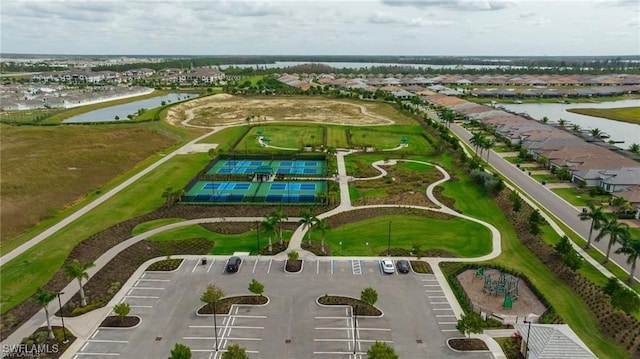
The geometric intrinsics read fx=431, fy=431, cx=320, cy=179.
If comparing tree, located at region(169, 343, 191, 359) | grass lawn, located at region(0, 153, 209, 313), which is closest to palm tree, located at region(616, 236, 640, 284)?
tree, located at region(169, 343, 191, 359)

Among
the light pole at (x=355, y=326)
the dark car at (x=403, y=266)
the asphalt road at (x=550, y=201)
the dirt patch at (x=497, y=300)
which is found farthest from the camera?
the asphalt road at (x=550, y=201)

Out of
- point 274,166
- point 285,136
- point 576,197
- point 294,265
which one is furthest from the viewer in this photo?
point 285,136

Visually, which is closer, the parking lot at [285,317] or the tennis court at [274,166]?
the parking lot at [285,317]

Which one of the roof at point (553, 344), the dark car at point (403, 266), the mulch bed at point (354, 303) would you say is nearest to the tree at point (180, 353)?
the mulch bed at point (354, 303)

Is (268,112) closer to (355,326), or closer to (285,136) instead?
(285,136)

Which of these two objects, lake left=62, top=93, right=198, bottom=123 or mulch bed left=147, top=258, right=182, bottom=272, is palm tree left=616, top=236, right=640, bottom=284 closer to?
mulch bed left=147, top=258, right=182, bottom=272

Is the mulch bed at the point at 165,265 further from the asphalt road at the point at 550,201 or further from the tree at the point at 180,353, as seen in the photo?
the asphalt road at the point at 550,201

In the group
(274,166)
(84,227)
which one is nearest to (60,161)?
(84,227)
